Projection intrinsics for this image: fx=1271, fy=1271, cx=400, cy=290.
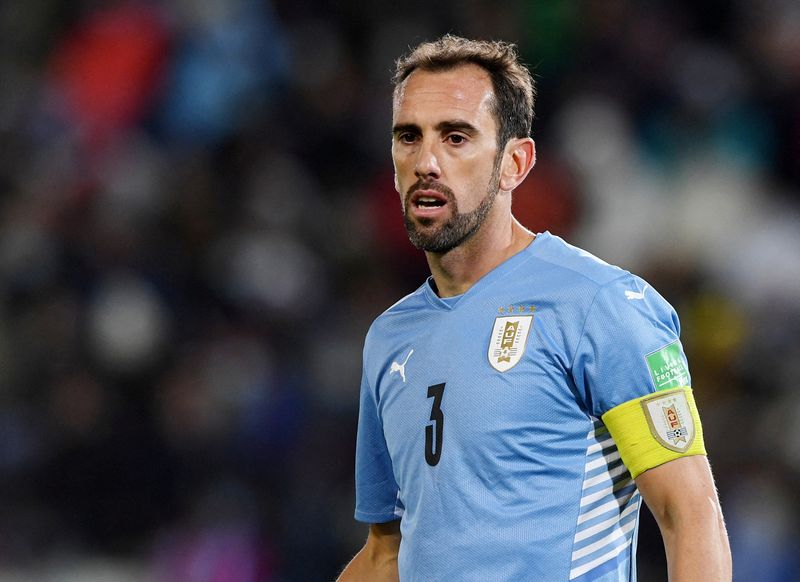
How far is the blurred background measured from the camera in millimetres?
6758

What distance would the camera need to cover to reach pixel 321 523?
664 cm

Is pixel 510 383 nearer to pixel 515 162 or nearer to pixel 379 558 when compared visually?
pixel 515 162

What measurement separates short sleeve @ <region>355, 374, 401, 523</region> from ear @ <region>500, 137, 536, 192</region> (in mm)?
646

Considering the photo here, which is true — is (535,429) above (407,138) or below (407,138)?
below

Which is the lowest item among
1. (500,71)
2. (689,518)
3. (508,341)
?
(689,518)

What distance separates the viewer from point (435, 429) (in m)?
2.94

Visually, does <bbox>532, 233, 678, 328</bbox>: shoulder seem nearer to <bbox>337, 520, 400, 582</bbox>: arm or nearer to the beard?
the beard

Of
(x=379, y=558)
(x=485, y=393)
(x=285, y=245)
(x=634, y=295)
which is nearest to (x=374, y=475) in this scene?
(x=379, y=558)

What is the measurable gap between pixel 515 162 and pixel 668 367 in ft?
2.40

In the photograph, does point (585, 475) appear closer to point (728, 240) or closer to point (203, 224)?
point (728, 240)

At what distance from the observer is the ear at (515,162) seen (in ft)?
10.4

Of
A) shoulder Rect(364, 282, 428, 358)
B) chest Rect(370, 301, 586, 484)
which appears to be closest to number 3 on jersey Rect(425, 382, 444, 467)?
chest Rect(370, 301, 586, 484)

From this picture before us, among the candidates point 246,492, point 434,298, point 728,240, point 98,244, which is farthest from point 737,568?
point 98,244

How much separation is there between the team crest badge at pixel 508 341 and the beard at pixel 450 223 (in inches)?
10.3
